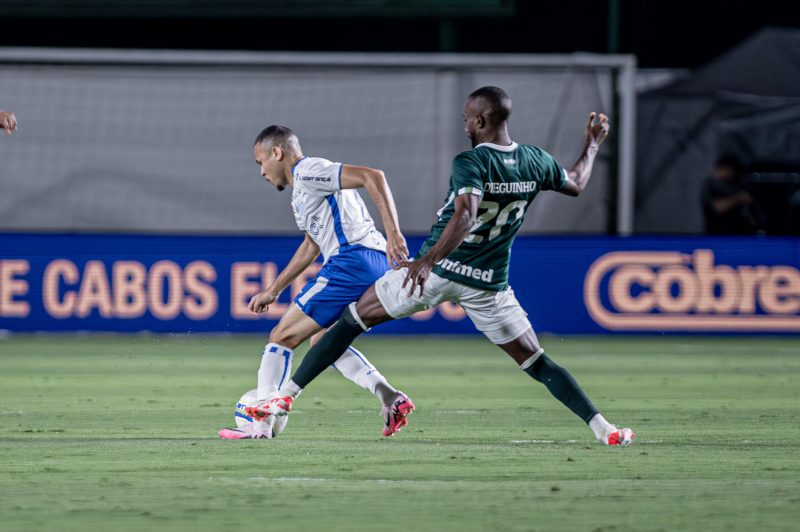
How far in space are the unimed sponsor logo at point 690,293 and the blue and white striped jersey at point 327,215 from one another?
381 inches

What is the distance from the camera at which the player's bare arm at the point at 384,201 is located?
858cm

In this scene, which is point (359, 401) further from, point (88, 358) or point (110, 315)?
point (110, 315)

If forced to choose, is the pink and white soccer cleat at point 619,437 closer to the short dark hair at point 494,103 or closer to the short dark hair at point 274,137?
the short dark hair at point 494,103

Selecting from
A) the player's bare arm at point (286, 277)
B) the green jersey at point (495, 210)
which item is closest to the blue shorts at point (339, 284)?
the player's bare arm at point (286, 277)

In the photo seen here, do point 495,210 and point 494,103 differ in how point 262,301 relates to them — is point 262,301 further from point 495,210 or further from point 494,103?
point 494,103

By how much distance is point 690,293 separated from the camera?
18.9m

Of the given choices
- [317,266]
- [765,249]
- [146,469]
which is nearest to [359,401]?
[146,469]

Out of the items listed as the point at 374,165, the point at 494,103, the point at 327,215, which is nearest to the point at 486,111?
the point at 494,103

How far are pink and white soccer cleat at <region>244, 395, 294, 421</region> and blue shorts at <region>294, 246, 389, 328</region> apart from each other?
0.54 m

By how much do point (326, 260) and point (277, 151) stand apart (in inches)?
28.8

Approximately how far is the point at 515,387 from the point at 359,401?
6.07 feet

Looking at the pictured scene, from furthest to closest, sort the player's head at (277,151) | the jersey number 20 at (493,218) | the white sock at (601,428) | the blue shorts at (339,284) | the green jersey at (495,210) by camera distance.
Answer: the player's head at (277,151), the blue shorts at (339,284), the white sock at (601,428), the jersey number 20 at (493,218), the green jersey at (495,210)

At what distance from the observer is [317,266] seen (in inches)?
736

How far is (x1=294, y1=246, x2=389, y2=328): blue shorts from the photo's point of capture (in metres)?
9.23
